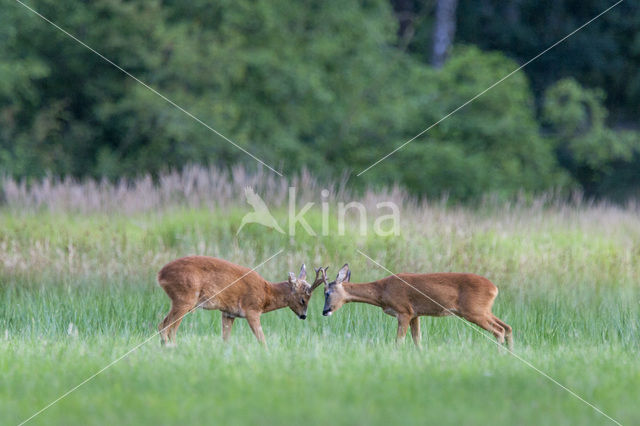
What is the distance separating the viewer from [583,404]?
5891 millimetres

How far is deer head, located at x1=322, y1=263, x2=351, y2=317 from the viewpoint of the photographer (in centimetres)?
888

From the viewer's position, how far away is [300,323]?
9.87 meters

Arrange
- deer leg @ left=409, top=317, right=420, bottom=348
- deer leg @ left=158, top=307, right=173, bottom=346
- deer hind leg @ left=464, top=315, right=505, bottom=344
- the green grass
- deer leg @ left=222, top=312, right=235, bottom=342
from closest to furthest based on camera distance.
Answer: the green grass
deer leg @ left=158, top=307, right=173, bottom=346
deer hind leg @ left=464, top=315, right=505, bottom=344
deer leg @ left=222, top=312, right=235, bottom=342
deer leg @ left=409, top=317, right=420, bottom=348

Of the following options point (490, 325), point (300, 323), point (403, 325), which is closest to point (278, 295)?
point (300, 323)

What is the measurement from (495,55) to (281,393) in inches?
783

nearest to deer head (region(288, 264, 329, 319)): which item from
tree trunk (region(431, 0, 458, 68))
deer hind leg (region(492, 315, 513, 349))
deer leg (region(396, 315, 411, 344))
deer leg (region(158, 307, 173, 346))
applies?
deer leg (region(396, 315, 411, 344))

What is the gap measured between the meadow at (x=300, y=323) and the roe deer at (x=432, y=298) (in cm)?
26

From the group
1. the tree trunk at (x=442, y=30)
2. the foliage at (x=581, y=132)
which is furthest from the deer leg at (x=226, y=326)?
the tree trunk at (x=442, y=30)

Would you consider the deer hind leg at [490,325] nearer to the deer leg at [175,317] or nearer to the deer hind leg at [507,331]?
the deer hind leg at [507,331]

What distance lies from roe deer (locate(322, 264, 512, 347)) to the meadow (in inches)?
10.3

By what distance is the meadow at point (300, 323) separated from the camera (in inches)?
228

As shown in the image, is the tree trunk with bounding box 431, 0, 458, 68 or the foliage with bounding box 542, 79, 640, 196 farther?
the tree trunk with bounding box 431, 0, 458, 68

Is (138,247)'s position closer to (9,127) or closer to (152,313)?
(152,313)

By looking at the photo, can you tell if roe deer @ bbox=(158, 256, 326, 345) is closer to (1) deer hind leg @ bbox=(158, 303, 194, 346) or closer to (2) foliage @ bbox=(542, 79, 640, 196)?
(1) deer hind leg @ bbox=(158, 303, 194, 346)
